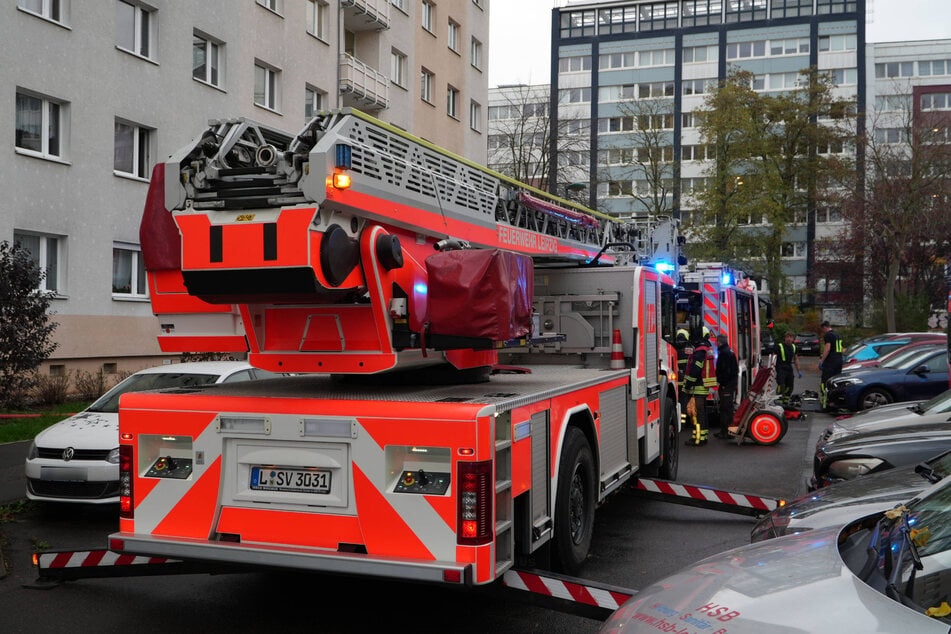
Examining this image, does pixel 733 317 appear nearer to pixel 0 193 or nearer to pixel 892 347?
pixel 892 347

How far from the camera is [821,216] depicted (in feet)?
210

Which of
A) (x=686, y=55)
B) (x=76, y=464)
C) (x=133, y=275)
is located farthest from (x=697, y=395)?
(x=686, y=55)

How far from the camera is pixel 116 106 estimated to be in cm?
1923

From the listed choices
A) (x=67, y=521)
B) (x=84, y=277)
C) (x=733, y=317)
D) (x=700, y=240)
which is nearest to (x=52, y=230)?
(x=84, y=277)

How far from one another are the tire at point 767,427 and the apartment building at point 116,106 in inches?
434

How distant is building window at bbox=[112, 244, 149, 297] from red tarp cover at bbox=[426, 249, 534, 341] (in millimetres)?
15827

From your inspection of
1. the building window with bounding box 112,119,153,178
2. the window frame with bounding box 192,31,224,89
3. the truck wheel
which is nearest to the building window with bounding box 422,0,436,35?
the window frame with bounding box 192,31,224,89

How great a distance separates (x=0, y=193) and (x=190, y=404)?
13.6 meters

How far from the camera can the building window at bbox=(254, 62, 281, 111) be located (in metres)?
23.7

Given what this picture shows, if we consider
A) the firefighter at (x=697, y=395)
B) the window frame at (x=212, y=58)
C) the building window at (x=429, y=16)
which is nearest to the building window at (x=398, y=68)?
the building window at (x=429, y=16)

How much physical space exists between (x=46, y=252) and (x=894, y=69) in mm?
72744

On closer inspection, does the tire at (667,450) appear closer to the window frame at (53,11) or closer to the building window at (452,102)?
the window frame at (53,11)

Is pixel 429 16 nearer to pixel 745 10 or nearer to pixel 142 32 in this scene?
pixel 142 32

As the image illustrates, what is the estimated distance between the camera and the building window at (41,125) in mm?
17312
